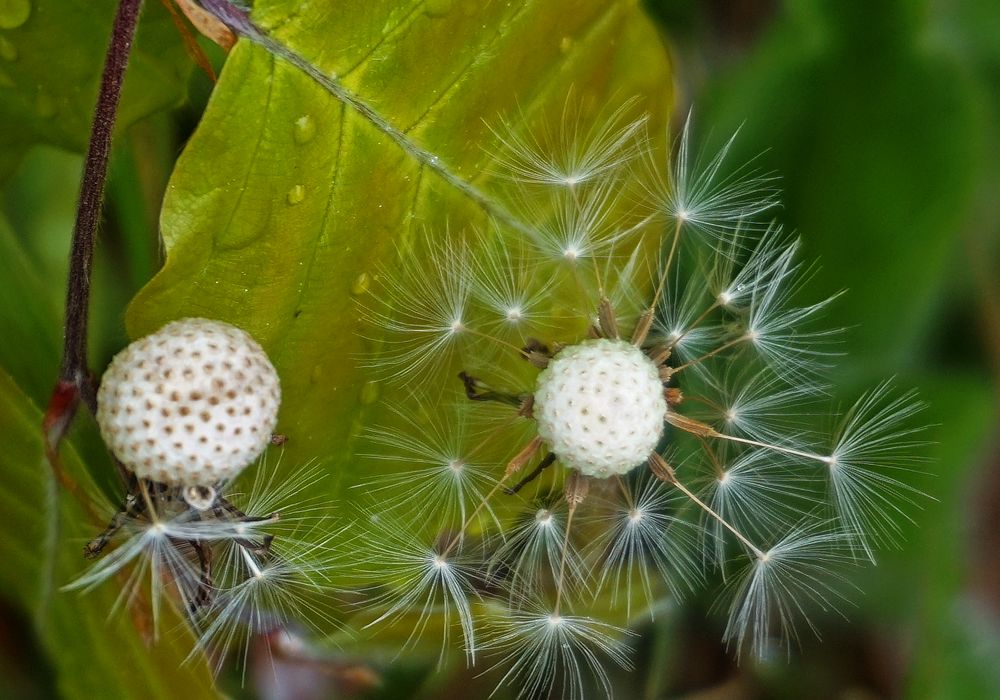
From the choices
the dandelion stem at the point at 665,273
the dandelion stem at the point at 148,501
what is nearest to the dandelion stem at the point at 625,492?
the dandelion stem at the point at 665,273

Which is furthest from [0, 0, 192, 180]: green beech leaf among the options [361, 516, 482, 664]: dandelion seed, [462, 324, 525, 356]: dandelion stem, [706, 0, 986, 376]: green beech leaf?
[706, 0, 986, 376]: green beech leaf

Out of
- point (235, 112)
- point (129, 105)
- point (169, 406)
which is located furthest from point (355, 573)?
point (129, 105)

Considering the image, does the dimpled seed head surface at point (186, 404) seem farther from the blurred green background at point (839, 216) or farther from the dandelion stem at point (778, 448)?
the dandelion stem at point (778, 448)

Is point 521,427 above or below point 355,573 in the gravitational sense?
above

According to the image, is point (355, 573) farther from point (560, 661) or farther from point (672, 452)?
point (560, 661)

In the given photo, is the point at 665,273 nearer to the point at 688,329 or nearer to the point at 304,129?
the point at 688,329

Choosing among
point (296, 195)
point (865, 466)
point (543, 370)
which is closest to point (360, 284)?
point (296, 195)

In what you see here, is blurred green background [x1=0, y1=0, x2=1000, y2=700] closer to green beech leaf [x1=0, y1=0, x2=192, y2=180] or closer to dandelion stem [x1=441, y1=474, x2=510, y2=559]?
green beech leaf [x1=0, y1=0, x2=192, y2=180]
